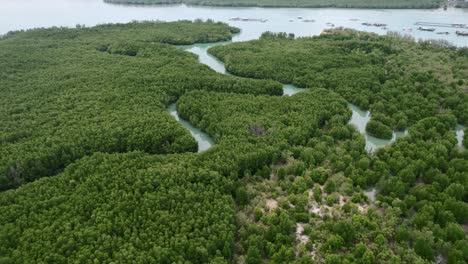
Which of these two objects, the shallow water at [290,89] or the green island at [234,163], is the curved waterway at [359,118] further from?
the green island at [234,163]

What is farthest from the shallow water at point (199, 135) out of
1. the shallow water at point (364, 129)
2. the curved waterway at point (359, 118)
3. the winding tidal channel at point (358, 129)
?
the shallow water at point (364, 129)

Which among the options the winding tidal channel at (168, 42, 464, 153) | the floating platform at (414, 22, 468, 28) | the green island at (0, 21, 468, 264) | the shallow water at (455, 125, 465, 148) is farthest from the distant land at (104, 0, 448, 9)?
the shallow water at (455, 125, 465, 148)

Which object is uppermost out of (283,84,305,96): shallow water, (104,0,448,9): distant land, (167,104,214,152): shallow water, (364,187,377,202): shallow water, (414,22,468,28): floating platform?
(104,0,448,9): distant land

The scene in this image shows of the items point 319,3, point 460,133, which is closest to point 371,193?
point 460,133

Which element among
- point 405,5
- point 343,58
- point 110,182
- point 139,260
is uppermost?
point 405,5

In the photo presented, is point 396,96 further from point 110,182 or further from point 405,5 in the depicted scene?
point 405,5

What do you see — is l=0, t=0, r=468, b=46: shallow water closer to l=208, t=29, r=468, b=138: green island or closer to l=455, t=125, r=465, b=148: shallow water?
l=208, t=29, r=468, b=138: green island

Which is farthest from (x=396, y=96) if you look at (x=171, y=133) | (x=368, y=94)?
(x=171, y=133)

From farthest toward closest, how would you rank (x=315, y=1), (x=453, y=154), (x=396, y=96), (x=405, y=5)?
(x=315, y=1)
(x=405, y=5)
(x=396, y=96)
(x=453, y=154)
